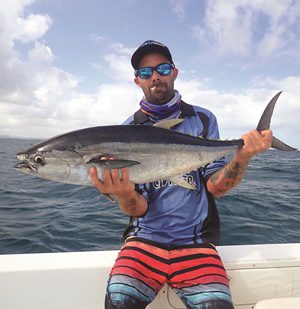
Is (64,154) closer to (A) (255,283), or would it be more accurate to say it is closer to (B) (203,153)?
(B) (203,153)

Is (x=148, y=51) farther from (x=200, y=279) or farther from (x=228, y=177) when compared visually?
(x=200, y=279)

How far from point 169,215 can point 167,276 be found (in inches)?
23.5

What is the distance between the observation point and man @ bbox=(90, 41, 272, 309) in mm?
2957

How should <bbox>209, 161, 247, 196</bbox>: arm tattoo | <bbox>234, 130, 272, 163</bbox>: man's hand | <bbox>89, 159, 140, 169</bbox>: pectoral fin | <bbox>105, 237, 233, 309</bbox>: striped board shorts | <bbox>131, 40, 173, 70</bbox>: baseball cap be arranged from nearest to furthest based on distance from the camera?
1. <bbox>89, 159, 140, 169</bbox>: pectoral fin
2. <bbox>105, 237, 233, 309</bbox>: striped board shorts
3. <bbox>234, 130, 272, 163</bbox>: man's hand
4. <bbox>209, 161, 247, 196</bbox>: arm tattoo
5. <bbox>131, 40, 173, 70</bbox>: baseball cap

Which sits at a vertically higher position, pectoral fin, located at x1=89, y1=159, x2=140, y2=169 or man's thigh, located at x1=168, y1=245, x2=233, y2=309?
pectoral fin, located at x1=89, y1=159, x2=140, y2=169

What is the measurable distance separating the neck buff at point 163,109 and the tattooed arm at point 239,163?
0.86 meters

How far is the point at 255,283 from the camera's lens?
360 centimetres

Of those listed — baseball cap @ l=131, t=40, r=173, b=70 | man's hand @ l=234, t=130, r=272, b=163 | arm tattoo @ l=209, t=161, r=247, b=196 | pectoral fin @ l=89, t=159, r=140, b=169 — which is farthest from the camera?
baseball cap @ l=131, t=40, r=173, b=70

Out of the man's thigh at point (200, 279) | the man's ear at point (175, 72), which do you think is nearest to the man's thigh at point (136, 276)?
the man's thigh at point (200, 279)


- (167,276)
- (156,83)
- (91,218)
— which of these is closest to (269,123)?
(156,83)

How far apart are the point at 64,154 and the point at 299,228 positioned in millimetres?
6944

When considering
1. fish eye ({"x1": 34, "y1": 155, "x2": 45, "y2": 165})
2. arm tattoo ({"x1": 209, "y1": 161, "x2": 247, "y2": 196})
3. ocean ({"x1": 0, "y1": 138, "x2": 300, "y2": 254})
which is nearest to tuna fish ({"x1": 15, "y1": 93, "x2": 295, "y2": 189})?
fish eye ({"x1": 34, "y1": 155, "x2": 45, "y2": 165})

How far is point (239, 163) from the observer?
3230 millimetres

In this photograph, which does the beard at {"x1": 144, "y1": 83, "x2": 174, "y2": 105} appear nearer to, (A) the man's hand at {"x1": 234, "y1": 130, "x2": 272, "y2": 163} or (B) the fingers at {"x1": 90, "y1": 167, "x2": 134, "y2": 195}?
(A) the man's hand at {"x1": 234, "y1": 130, "x2": 272, "y2": 163}
